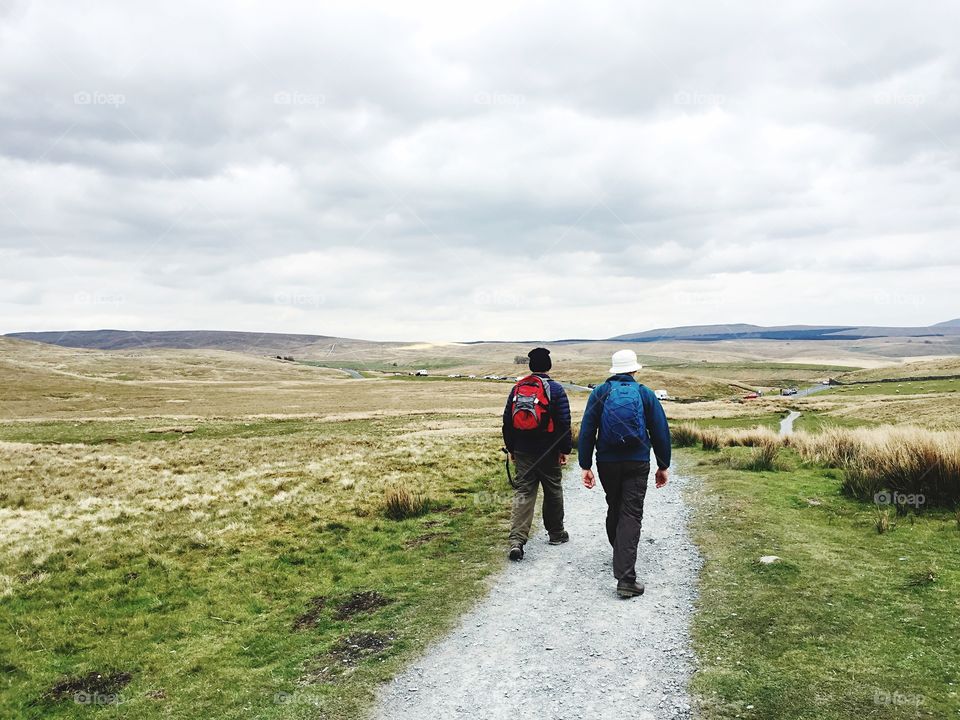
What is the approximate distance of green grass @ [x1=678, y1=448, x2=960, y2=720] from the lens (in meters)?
5.07

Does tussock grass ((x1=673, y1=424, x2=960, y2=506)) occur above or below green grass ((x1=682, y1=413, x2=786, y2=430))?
above

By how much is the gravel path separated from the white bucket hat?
9.94ft

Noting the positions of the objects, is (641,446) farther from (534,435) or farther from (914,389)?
(914,389)

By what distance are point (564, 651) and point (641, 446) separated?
288cm

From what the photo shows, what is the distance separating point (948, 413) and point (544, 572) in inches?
1625

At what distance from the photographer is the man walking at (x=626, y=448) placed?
7930 millimetres

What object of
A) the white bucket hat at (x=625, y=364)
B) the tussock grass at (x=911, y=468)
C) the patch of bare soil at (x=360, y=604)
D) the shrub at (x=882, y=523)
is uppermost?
the white bucket hat at (x=625, y=364)

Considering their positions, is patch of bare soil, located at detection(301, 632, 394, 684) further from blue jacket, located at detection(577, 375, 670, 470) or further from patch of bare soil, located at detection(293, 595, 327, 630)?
blue jacket, located at detection(577, 375, 670, 470)

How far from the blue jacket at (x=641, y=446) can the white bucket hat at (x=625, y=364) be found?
0.31 feet

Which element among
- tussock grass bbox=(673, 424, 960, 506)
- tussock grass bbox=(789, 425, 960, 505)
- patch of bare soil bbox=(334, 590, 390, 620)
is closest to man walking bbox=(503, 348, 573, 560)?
Result: patch of bare soil bbox=(334, 590, 390, 620)

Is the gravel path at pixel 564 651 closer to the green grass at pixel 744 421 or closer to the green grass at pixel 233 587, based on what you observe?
the green grass at pixel 233 587

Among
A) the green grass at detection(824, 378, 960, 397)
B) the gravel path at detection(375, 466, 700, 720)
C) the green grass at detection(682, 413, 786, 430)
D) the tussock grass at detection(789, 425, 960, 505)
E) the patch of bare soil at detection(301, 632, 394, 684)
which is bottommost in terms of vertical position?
the green grass at detection(824, 378, 960, 397)

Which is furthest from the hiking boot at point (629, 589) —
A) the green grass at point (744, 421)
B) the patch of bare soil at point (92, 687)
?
the green grass at point (744, 421)

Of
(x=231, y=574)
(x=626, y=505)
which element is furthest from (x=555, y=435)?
(x=231, y=574)
